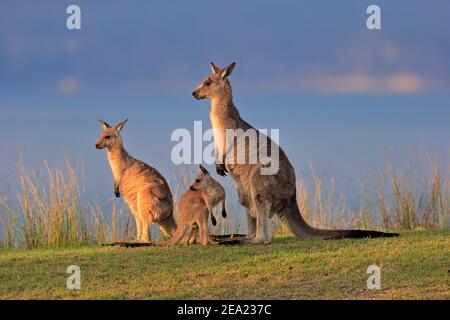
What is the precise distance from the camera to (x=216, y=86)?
13.3 m

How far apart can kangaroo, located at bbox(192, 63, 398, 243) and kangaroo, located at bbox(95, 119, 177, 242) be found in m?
1.20

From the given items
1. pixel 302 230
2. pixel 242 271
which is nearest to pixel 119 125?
pixel 302 230

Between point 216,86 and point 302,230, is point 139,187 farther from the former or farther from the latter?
point 302,230

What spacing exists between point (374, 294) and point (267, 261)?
2.01 m

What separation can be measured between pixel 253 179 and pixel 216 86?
1760 mm

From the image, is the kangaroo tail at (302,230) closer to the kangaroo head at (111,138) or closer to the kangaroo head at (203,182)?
the kangaroo head at (203,182)

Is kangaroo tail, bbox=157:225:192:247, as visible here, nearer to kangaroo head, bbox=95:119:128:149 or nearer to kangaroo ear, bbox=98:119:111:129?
kangaroo head, bbox=95:119:128:149

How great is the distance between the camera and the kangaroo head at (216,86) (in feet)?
43.4

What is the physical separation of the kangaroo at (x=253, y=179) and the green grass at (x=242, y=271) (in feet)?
0.98

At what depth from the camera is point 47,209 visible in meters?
14.4

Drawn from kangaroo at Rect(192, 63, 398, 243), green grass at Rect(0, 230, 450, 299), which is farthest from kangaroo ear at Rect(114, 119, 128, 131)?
green grass at Rect(0, 230, 450, 299)
